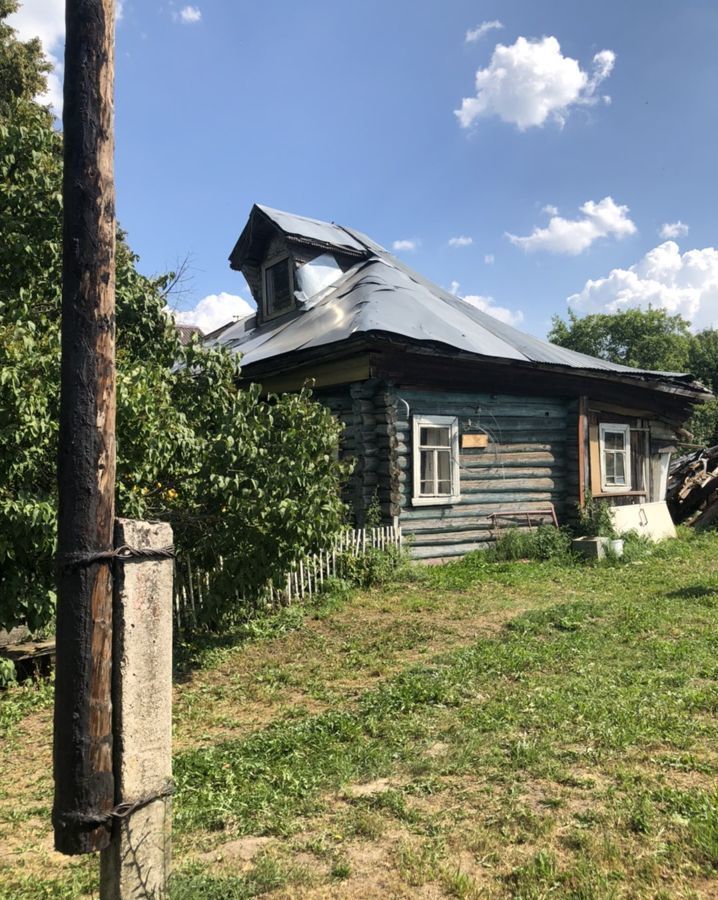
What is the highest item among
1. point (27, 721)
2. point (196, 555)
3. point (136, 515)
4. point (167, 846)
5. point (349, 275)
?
point (349, 275)

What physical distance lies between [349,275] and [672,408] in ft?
27.8

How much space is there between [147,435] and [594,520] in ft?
33.2

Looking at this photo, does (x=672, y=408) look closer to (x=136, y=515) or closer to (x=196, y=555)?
(x=196, y=555)

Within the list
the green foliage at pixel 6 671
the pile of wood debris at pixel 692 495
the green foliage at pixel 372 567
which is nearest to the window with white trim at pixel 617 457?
the pile of wood debris at pixel 692 495

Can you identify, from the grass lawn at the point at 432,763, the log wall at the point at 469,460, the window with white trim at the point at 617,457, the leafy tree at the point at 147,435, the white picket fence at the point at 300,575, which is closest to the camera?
the grass lawn at the point at 432,763

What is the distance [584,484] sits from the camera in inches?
541

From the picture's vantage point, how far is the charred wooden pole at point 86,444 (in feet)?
8.61

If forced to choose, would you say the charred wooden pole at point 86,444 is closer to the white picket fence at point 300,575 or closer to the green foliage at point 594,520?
the white picket fence at point 300,575

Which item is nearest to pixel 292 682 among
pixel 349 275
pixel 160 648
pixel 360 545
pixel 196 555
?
pixel 196 555

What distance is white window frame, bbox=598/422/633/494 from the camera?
14.6 meters

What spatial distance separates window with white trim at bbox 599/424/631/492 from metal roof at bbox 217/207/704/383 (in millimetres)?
1396

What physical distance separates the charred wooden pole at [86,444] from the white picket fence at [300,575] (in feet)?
13.8

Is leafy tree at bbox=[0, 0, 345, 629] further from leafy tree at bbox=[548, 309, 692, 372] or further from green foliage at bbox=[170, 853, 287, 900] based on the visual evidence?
leafy tree at bbox=[548, 309, 692, 372]

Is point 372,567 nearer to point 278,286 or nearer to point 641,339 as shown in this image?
point 278,286
